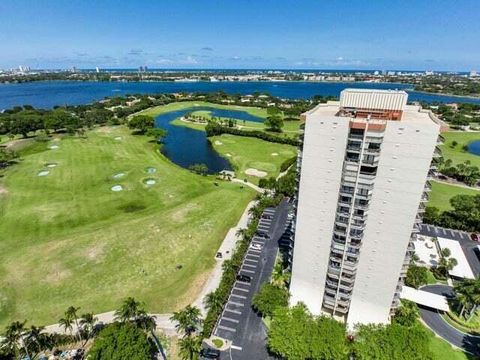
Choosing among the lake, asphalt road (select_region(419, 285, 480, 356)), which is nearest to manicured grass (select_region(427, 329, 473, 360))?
asphalt road (select_region(419, 285, 480, 356))

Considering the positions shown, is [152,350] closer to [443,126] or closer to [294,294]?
[294,294]

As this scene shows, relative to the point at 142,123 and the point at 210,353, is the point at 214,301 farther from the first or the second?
the point at 142,123

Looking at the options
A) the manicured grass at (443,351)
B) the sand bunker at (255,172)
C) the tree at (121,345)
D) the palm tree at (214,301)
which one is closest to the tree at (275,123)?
the sand bunker at (255,172)

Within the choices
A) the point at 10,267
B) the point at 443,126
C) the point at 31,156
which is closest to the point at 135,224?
the point at 10,267

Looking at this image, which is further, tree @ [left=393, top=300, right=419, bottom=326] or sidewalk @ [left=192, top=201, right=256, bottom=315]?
A: sidewalk @ [left=192, top=201, right=256, bottom=315]

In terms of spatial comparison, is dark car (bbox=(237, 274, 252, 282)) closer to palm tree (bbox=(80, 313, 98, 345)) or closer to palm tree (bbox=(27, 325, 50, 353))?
palm tree (bbox=(80, 313, 98, 345))

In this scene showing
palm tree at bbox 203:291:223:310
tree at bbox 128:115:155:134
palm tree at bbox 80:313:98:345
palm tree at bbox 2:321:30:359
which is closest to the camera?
palm tree at bbox 2:321:30:359
